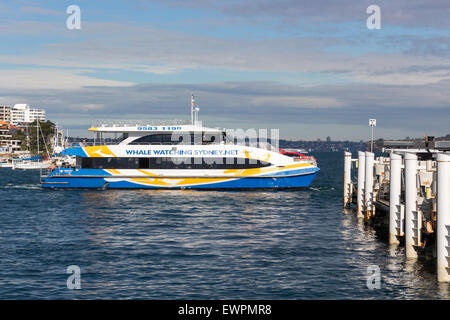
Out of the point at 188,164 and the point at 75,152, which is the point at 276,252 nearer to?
the point at 188,164

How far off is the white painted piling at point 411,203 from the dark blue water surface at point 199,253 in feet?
2.73

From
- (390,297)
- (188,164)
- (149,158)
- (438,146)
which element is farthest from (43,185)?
(390,297)

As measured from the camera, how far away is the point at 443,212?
1374cm

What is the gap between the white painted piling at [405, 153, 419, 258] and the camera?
16.8m

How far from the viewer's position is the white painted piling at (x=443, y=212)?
45.0 feet

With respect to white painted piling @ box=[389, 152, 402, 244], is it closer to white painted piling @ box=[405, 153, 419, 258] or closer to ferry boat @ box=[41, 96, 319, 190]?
white painted piling @ box=[405, 153, 419, 258]

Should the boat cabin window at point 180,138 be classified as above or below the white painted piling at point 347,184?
above

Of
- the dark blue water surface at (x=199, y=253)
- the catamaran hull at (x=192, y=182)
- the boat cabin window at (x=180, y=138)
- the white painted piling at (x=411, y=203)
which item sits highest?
the boat cabin window at (x=180, y=138)

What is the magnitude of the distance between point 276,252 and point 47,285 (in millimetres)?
8299

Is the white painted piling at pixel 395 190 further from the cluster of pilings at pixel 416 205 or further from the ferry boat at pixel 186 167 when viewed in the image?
the ferry boat at pixel 186 167

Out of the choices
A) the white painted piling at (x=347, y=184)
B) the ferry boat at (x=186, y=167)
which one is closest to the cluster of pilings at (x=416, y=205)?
the white painted piling at (x=347, y=184)

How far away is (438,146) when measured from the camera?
37.7 meters
